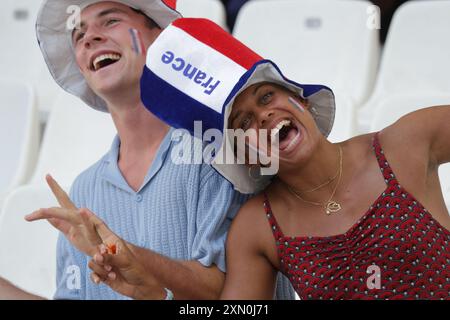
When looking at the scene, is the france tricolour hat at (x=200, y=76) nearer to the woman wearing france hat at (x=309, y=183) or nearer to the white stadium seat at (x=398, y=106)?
the woman wearing france hat at (x=309, y=183)

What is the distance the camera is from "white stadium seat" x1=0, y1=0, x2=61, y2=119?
2762 millimetres

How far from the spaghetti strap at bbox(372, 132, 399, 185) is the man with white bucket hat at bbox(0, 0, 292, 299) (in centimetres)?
23

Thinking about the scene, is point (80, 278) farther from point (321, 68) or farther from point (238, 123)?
point (321, 68)

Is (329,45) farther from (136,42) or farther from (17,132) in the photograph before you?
(136,42)

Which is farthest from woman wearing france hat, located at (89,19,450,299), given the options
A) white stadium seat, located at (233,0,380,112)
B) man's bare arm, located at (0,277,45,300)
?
white stadium seat, located at (233,0,380,112)

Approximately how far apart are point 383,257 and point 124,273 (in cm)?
37

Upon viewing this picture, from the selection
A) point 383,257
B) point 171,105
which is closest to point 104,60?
point 171,105

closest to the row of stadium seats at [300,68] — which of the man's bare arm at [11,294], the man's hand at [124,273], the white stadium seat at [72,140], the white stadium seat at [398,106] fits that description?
the white stadium seat at [72,140]

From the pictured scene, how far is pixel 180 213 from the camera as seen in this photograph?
4.78 feet

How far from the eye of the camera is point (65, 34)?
161 centimetres

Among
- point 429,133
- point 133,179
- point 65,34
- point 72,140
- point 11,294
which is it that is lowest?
point 72,140

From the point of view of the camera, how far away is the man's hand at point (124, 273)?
1.26 metres
